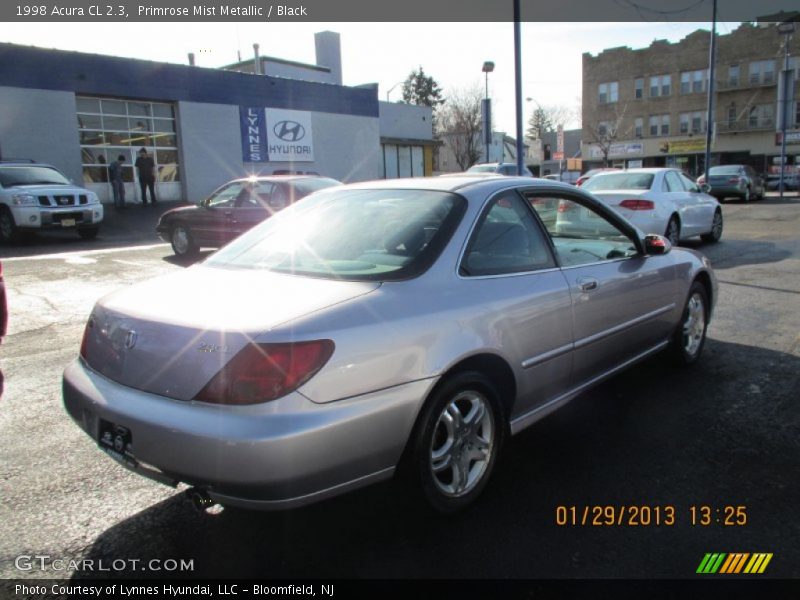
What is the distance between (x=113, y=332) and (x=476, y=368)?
1598 millimetres

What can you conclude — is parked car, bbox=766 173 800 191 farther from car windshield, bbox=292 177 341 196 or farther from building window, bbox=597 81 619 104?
car windshield, bbox=292 177 341 196

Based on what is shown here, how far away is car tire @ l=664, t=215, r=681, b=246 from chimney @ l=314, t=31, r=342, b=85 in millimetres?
31619

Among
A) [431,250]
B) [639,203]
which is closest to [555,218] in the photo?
[431,250]

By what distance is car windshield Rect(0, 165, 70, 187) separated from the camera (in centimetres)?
1370

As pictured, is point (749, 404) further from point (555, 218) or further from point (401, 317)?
point (401, 317)

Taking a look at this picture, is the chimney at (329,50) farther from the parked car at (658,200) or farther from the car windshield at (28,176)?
the parked car at (658,200)

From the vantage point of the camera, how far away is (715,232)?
1281cm

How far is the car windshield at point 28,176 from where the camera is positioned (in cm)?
1370

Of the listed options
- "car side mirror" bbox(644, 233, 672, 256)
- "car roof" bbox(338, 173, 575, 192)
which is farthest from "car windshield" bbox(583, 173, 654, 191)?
"car roof" bbox(338, 173, 575, 192)

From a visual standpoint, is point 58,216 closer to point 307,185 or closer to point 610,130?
point 307,185

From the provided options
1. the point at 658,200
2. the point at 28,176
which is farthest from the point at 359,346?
the point at 28,176

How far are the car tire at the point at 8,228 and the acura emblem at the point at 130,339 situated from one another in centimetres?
1261

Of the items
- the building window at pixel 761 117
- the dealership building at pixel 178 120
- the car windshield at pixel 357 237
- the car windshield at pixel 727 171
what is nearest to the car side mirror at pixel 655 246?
the car windshield at pixel 357 237

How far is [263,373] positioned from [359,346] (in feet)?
1.22
